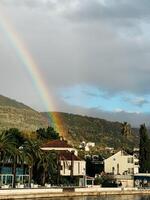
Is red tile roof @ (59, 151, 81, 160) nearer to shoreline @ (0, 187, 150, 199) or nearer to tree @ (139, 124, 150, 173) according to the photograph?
shoreline @ (0, 187, 150, 199)

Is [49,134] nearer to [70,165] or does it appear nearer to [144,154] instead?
[144,154]

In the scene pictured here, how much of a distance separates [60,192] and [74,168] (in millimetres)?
41547

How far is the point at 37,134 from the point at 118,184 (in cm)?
6253

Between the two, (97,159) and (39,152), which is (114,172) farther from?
(39,152)

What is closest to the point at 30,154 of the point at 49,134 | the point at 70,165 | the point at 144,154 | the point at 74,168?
the point at 70,165

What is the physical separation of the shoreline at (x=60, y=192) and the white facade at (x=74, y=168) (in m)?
14.8

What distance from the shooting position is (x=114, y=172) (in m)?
161

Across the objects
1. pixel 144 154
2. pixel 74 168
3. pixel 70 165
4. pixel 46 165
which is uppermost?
pixel 144 154

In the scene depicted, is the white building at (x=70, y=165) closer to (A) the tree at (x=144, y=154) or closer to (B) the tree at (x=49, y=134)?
(A) the tree at (x=144, y=154)

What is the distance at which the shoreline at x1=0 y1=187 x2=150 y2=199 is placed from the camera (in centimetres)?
8259

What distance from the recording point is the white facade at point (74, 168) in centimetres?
13430

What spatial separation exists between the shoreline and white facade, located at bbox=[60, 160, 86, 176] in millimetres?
14780

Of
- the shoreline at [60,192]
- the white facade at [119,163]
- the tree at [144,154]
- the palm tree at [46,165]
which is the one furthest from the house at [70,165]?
the white facade at [119,163]

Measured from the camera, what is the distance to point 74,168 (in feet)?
456
